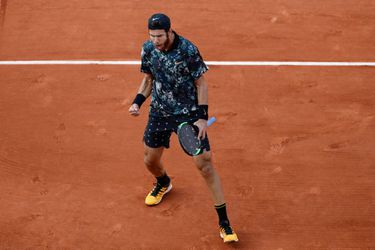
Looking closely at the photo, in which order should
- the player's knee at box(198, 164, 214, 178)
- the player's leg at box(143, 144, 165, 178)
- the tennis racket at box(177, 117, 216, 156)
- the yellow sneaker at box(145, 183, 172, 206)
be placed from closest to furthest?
1. the tennis racket at box(177, 117, 216, 156)
2. the player's knee at box(198, 164, 214, 178)
3. the player's leg at box(143, 144, 165, 178)
4. the yellow sneaker at box(145, 183, 172, 206)

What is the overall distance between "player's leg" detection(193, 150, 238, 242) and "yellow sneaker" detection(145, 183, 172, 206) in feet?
3.06

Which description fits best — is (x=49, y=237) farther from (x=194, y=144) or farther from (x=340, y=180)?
(x=340, y=180)

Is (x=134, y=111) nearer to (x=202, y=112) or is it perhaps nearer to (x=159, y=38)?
(x=202, y=112)

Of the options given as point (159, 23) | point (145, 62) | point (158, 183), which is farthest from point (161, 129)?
point (159, 23)

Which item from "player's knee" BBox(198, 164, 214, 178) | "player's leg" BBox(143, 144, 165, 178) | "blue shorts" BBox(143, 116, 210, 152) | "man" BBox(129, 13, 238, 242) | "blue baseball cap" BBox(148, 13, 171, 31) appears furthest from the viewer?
"player's leg" BBox(143, 144, 165, 178)

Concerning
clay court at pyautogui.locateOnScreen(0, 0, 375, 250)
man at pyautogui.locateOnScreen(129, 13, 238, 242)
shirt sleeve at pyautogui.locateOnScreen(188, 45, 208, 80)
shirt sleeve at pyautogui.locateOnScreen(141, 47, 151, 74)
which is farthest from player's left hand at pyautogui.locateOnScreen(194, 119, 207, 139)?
clay court at pyautogui.locateOnScreen(0, 0, 375, 250)

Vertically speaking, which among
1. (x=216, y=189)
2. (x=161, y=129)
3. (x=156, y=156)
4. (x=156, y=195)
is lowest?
(x=156, y=195)

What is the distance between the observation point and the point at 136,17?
10883 mm

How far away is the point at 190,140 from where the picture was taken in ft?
21.9

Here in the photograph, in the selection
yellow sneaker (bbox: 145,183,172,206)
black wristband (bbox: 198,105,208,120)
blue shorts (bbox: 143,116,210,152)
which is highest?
black wristband (bbox: 198,105,208,120)

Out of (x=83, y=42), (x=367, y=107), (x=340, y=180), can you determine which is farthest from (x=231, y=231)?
(x=83, y=42)

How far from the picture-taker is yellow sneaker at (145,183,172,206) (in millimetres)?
7816

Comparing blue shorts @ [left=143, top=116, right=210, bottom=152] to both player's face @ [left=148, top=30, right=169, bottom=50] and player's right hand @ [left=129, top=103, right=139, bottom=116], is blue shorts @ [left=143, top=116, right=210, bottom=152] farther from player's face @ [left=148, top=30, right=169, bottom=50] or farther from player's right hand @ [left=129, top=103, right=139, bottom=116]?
player's face @ [left=148, top=30, right=169, bottom=50]

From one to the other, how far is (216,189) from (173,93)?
1053 mm
